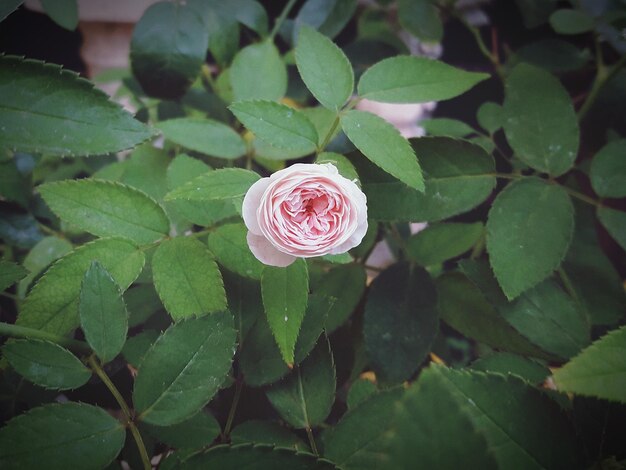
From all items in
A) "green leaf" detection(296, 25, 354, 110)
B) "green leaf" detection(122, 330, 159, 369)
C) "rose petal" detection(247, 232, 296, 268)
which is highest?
"green leaf" detection(296, 25, 354, 110)

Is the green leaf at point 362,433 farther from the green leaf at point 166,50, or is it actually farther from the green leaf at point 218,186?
the green leaf at point 166,50

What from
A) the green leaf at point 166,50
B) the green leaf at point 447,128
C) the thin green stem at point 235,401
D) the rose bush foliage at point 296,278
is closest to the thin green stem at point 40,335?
the rose bush foliage at point 296,278

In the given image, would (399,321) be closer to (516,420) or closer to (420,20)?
(516,420)

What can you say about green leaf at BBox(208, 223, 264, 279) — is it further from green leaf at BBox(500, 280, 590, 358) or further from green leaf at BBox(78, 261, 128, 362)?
green leaf at BBox(500, 280, 590, 358)

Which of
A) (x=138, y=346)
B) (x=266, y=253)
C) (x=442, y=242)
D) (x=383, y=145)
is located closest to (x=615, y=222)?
(x=442, y=242)

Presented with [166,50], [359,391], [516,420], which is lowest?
[359,391]

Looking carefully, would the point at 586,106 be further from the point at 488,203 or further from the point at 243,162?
the point at 243,162

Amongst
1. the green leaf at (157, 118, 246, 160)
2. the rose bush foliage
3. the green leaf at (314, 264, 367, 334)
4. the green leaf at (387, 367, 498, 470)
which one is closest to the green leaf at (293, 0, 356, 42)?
the rose bush foliage
